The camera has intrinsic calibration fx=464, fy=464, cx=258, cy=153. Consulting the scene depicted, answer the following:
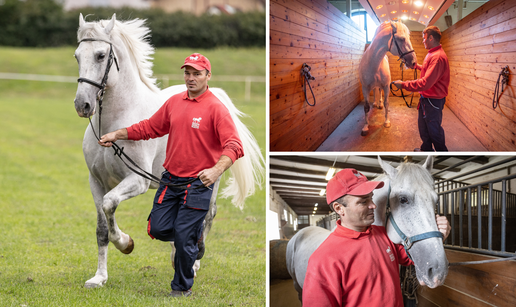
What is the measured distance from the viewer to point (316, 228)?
283cm

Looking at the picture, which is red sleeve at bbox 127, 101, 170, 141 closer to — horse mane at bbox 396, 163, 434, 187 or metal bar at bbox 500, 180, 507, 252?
horse mane at bbox 396, 163, 434, 187

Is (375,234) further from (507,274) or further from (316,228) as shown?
(507,274)

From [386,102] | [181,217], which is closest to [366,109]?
[386,102]

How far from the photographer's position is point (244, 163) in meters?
3.94

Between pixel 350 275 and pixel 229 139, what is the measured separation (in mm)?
1002

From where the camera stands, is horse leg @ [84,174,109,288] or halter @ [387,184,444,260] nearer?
halter @ [387,184,444,260]

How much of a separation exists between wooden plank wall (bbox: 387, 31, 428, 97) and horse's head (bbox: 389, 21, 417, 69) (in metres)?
0.02

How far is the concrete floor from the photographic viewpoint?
2705 mm

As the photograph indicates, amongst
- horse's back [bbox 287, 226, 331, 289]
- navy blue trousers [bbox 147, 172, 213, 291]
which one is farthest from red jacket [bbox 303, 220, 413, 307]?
navy blue trousers [bbox 147, 172, 213, 291]

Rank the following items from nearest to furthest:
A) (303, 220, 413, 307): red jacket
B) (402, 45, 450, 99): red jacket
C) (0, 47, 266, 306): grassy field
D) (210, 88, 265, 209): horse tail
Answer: (303, 220, 413, 307): red jacket, (402, 45, 450, 99): red jacket, (0, 47, 266, 306): grassy field, (210, 88, 265, 209): horse tail

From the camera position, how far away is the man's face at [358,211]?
216cm

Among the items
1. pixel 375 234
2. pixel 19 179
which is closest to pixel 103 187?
pixel 375 234

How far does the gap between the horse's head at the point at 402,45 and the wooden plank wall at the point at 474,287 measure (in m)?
1.21

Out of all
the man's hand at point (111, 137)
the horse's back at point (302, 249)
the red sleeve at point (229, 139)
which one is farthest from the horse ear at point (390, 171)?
the man's hand at point (111, 137)
